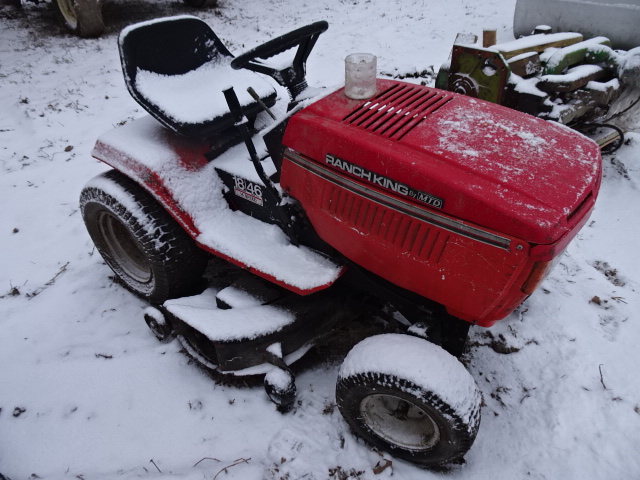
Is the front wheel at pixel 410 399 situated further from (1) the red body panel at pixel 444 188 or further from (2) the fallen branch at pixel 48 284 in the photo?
(2) the fallen branch at pixel 48 284

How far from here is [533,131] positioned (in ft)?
5.85

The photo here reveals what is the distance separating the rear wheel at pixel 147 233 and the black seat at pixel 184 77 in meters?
0.46

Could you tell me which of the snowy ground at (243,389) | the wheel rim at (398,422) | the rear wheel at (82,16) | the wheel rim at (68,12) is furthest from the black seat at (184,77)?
the wheel rim at (68,12)

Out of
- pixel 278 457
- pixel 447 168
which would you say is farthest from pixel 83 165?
pixel 447 168

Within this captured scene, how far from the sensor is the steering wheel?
1935mm

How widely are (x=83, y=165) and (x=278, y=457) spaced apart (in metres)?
3.41

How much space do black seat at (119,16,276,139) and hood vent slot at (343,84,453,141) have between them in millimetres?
709

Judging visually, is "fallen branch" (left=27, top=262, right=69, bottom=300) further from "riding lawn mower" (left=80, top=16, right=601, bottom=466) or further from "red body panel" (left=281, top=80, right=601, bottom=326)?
"red body panel" (left=281, top=80, right=601, bottom=326)

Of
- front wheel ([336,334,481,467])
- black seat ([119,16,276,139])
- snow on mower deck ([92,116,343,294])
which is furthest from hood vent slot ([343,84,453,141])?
front wheel ([336,334,481,467])

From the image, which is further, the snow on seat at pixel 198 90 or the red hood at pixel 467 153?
the snow on seat at pixel 198 90

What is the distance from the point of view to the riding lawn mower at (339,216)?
62.2 inches

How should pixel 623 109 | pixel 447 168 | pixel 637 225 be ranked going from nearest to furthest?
pixel 447 168, pixel 637 225, pixel 623 109

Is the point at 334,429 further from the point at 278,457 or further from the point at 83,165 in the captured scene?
the point at 83,165

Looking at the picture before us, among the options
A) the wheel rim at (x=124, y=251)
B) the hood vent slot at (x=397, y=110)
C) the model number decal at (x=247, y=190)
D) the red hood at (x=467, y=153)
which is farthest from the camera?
the wheel rim at (x=124, y=251)
